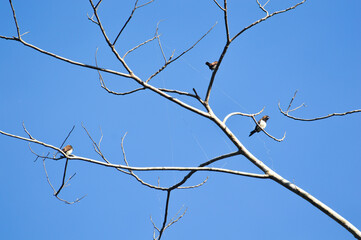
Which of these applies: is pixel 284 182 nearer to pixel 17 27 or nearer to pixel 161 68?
pixel 161 68

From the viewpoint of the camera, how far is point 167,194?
3498 mm

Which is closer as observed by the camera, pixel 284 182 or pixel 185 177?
pixel 284 182

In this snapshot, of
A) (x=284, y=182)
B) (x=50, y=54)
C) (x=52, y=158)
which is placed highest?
(x=50, y=54)

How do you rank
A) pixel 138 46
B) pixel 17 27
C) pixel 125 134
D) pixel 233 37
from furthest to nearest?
pixel 125 134, pixel 138 46, pixel 233 37, pixel 17 27

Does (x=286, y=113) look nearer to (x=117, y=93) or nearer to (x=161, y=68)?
(x=161, y=68)

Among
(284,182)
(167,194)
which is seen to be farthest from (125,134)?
(284,182)

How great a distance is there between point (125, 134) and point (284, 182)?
172 centimetres

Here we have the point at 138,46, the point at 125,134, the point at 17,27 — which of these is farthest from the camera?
the point at 125,134

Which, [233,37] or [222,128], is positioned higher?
[233,37]

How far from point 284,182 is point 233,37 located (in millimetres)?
1338

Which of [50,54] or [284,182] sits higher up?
[50,54]

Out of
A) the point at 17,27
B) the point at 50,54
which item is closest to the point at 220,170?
the point at 50,54

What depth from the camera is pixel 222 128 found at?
3346 mm

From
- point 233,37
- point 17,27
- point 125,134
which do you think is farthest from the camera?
point 125,134
